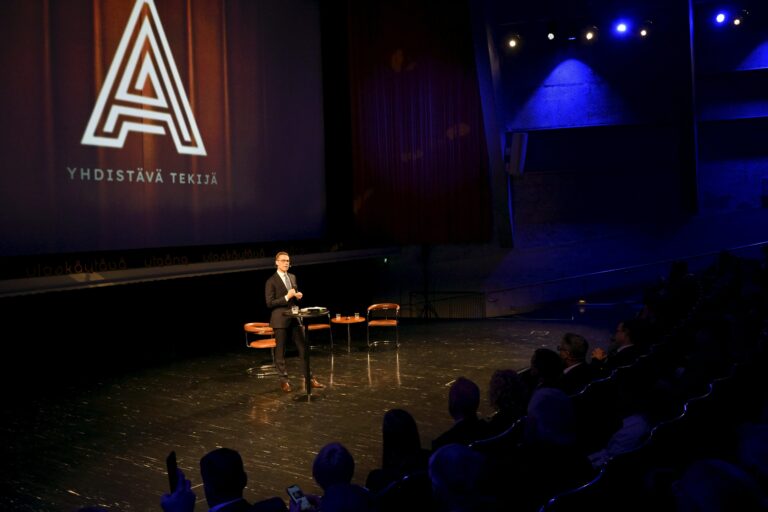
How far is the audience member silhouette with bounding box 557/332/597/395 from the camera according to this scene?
4.16m

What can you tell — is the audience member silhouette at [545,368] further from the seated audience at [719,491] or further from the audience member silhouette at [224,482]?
the seated audience at [719,491]

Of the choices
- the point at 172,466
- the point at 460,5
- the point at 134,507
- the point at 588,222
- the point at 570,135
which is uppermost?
the point at 460,5

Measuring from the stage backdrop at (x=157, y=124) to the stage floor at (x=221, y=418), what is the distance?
6.31 ft

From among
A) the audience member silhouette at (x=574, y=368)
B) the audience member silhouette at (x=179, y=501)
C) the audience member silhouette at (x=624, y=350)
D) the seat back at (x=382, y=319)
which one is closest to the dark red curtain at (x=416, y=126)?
the seat back at (x=382, y=319)

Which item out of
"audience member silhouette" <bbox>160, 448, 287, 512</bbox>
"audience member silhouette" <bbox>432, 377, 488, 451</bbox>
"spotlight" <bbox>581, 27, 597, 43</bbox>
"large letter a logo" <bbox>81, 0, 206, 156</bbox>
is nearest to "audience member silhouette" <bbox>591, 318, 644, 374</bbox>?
"audience member silhouette" <bbox>432, 377, 488, 451</bbox>

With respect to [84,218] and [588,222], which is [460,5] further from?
[84,218]

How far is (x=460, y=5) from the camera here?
12.3 meters

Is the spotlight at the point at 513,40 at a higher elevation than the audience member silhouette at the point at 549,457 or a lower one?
higher

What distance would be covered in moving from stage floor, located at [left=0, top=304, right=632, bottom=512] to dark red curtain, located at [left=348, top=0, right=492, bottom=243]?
361cm

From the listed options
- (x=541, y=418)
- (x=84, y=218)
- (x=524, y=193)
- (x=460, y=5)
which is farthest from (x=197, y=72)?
(x=541, y=418)

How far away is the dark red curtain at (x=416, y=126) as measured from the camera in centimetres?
1266

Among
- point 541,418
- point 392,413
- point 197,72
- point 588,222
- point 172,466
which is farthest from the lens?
point 588,222

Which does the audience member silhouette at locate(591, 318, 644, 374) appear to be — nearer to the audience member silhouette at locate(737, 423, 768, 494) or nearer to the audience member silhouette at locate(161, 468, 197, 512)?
the audience member silhouette at locate(737, 423, 768, 494)

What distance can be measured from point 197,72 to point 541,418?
8.51m
